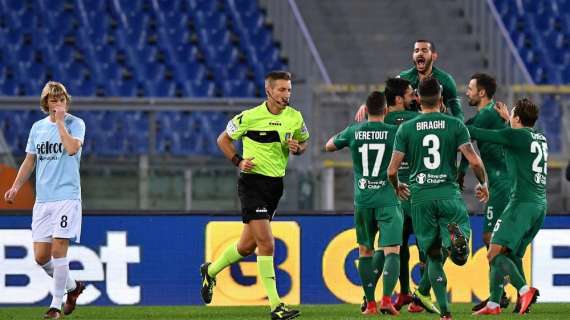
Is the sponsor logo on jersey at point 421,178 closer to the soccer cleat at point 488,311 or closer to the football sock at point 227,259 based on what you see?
the soccer cleat at point 488,311

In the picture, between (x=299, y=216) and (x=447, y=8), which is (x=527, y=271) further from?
(x=447, y=8)

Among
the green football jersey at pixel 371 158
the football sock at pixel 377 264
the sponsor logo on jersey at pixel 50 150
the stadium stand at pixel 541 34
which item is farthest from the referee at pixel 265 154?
the stadium stand at pixel 541 34

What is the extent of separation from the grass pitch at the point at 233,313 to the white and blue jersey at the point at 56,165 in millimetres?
1101

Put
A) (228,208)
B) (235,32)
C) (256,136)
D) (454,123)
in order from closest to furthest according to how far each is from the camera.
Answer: (454,123) → (256,136) → (228,208) → (235,32)

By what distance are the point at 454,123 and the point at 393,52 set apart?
38.4 ft

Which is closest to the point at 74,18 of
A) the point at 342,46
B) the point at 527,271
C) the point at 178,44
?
the point at 178,44

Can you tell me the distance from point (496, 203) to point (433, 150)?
83.7 inches

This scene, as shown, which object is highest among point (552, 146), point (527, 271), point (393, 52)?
point (393, 52)

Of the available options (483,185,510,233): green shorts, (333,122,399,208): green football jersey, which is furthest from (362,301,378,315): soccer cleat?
(483,185,510,233): green shorts

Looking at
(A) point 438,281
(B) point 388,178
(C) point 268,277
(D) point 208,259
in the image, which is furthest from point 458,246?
(D) point 208,259

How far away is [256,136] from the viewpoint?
10898mm

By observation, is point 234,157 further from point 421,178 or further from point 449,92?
point 449,92

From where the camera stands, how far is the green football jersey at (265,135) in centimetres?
1088

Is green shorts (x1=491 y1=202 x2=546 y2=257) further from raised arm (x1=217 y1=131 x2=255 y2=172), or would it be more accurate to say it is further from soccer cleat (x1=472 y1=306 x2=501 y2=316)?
raised arm (x1=217 y1=131 x2=255 y2=172)
